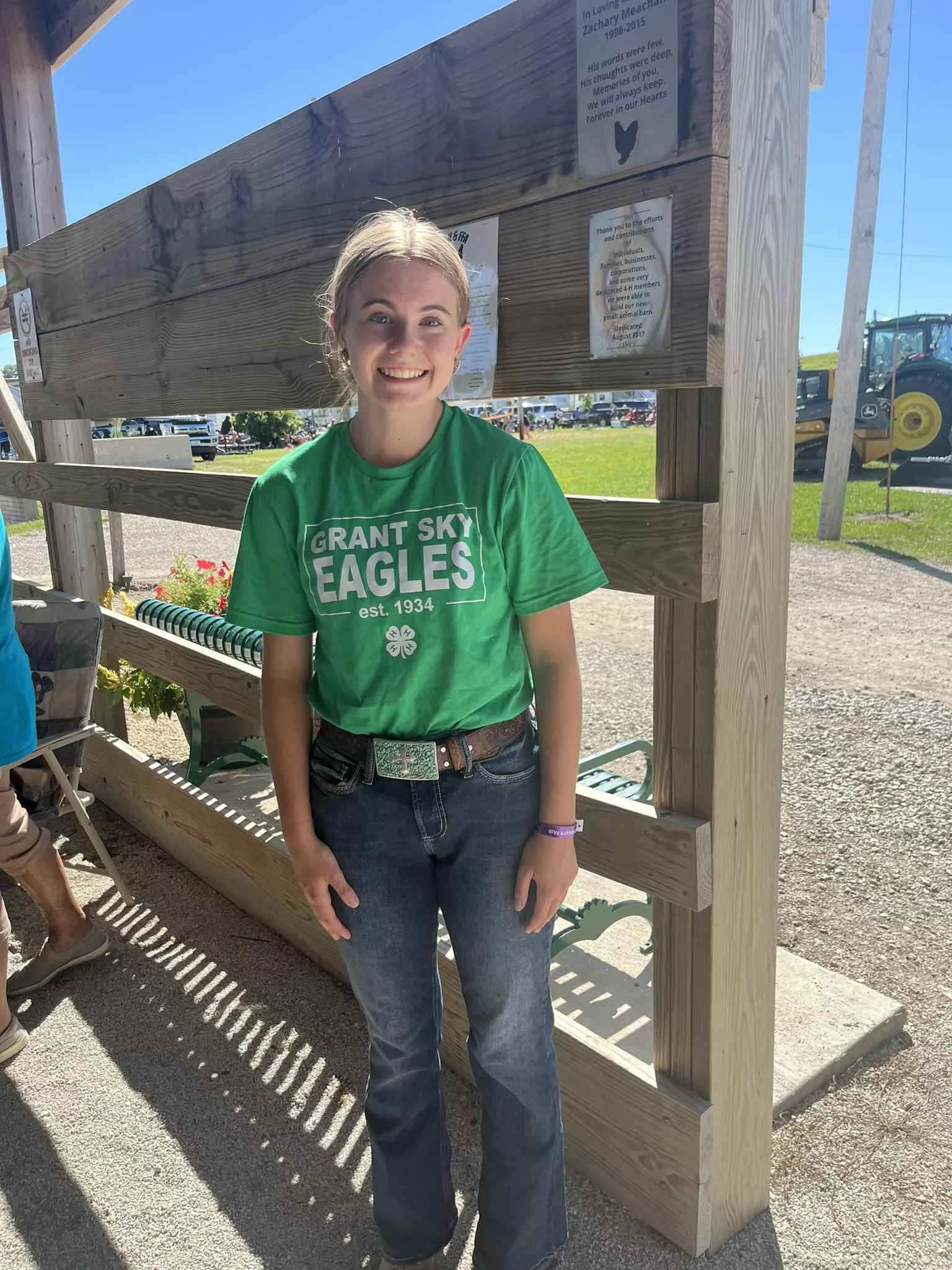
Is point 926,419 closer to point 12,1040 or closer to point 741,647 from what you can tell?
point 741,647

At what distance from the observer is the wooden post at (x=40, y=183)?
387cm

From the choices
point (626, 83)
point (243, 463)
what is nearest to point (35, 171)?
point (626, 83)

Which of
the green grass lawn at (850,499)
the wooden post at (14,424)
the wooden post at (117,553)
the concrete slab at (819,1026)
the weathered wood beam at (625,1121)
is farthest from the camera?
the green grass lawn at (850,499)

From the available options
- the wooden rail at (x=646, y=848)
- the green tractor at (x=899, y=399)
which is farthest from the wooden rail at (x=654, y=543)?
the green tractor at (x=899, y=399)

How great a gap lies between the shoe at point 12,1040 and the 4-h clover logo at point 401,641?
194cm

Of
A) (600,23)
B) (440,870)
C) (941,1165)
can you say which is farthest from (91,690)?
(941,1165)

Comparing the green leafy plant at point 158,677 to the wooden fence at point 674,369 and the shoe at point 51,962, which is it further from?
the wooden fence at point 674,369

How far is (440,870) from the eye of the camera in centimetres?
160

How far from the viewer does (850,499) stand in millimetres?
15070

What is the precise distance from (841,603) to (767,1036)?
21.6ft

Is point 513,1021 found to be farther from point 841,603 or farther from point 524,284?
point 841,603

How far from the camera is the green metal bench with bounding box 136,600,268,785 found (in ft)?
12.7

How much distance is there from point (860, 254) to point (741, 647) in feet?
34.0

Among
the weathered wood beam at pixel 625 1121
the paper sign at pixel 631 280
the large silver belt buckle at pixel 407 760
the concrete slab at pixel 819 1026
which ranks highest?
the paper sign at pixel 631 280
